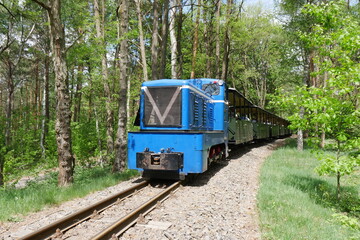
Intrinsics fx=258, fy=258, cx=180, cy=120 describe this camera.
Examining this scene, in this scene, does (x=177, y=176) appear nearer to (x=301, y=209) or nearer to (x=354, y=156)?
(x=301, y=209)

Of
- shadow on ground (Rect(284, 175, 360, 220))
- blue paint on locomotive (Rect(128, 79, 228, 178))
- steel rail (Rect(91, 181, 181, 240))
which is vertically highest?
blue paint on locomotive (Rect(128, 79, 228, 178))

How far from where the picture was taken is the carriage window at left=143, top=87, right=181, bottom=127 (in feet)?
23.9

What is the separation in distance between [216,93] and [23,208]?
7221 mm

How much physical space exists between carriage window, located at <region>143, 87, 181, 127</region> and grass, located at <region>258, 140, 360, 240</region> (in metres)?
3.04

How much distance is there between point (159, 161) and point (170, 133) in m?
0.80

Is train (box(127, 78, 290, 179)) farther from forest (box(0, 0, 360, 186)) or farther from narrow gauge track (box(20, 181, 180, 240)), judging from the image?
forest (box(0, 0, 360, 186))

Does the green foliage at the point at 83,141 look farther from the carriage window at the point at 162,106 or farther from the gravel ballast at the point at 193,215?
the gravel ballast at the point at 193,215

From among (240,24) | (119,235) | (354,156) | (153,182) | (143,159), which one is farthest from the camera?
(240,24)

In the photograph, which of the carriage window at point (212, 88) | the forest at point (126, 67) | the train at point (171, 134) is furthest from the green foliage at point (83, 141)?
the carriage window at point (212, 88)

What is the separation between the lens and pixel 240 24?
19.0 metres

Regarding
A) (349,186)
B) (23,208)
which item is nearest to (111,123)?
(23,208)

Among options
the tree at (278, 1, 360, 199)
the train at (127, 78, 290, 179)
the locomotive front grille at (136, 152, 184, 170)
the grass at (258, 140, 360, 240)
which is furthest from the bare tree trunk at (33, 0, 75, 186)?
the tree at (278, 1, 360, 199)

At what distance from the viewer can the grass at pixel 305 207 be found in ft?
13.8

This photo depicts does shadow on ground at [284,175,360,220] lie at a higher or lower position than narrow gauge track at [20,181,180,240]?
lower
